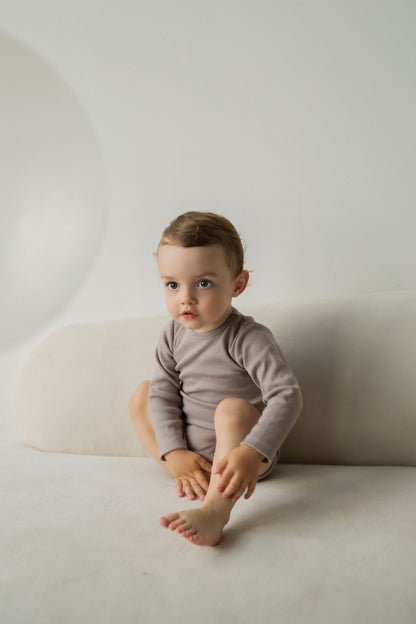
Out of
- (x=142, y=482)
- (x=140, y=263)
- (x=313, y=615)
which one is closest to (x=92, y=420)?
(x=142, y=482)

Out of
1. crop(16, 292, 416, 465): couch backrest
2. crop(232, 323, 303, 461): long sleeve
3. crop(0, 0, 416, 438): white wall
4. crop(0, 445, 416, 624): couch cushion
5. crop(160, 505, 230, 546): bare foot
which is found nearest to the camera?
crop(0, 445, 416, 624): couch cushion

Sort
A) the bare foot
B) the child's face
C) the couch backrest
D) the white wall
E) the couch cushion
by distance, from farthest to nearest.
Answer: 1. the white wall
2. the couch backrest
3. the child's face
4. the bare foot
5. the couch cushion

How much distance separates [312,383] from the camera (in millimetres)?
1176

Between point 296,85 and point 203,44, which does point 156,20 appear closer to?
point 203,44

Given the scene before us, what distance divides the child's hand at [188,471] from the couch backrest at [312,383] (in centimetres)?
24

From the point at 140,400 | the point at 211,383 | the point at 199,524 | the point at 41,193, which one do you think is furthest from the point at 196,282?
the point at 41,193

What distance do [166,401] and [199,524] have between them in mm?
439

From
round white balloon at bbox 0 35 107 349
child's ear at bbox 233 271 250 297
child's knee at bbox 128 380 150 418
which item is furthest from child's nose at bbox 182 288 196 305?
round white balloon at bbox 0 35 107 349

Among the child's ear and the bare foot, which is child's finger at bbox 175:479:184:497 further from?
the child's ear

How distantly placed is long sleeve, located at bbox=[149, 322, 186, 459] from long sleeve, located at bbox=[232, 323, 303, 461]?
18 cm

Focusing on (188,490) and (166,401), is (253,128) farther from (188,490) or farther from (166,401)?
(188,490)

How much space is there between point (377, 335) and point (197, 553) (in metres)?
0.63

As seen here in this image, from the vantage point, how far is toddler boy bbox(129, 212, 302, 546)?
0.90 metres

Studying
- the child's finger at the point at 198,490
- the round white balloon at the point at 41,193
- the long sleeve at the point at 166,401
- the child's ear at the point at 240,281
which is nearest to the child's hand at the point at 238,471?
the child's finger at the point at 198,490
